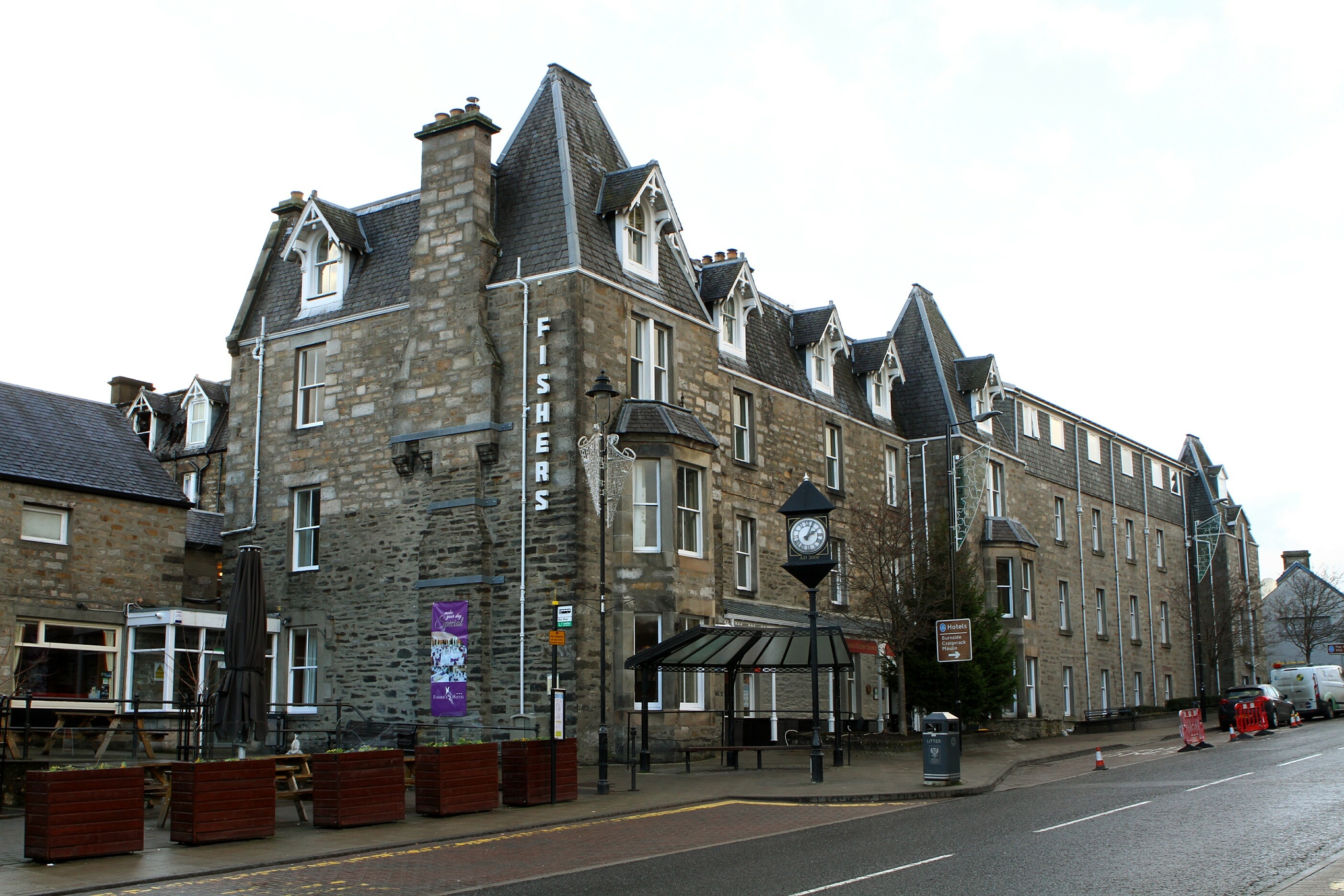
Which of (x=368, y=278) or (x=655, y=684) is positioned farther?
(x=368, y=278)

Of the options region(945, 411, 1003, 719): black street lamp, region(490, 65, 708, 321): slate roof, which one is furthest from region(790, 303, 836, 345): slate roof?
region(490, 65, 708, 321): slate roof

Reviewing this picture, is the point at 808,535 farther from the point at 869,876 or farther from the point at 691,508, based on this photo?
the point at 869,876

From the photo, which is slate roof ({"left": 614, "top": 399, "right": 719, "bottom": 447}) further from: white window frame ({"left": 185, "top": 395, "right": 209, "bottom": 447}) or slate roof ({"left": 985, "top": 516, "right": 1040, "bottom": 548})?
white window frame ({"left": 185, "top": 395, "right": 209, "bottom": 447})

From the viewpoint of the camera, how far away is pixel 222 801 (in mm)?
Answer: 14852

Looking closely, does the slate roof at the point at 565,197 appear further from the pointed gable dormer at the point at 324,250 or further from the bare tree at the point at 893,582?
the bare tree at the point at 893,582

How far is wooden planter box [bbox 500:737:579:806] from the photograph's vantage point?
18672 millimetres

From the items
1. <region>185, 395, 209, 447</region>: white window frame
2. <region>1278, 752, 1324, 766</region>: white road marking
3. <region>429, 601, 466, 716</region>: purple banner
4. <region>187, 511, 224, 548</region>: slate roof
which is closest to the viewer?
<region>1278, 752, 1324, 766</region>: white road marking

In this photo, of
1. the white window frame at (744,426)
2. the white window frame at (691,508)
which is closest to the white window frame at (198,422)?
the white window frame at (744,426)

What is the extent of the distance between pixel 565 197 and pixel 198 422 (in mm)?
22546

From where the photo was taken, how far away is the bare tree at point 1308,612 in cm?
7675

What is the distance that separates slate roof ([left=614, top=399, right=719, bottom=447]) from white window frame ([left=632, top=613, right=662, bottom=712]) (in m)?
3.82

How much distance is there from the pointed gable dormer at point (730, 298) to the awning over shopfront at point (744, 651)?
9.25m

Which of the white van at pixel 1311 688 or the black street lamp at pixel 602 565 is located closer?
the black street lamp at pixel 602 565

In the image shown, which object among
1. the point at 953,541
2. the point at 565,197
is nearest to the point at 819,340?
the point at 953,541
